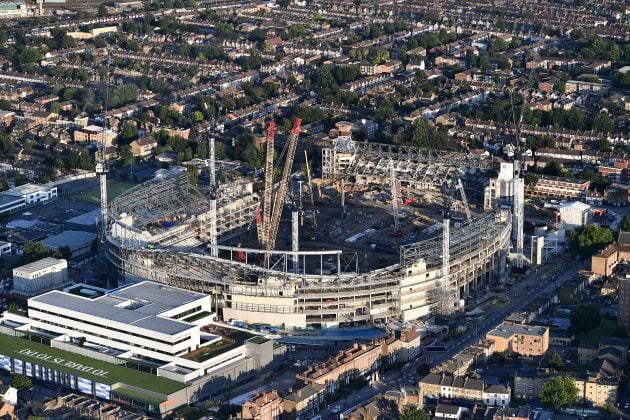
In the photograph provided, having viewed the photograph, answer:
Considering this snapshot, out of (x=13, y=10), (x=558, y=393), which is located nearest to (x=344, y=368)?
(x=558, y=393)

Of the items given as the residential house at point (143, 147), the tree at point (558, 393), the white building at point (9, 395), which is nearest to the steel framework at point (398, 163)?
the residential house at point (143, 147)

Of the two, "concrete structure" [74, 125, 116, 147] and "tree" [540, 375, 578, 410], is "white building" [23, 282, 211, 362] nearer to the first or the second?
"tree" [540, 375, 578, 410]

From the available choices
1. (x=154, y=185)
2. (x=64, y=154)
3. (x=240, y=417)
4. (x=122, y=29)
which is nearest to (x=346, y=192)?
(x=154, y=185)

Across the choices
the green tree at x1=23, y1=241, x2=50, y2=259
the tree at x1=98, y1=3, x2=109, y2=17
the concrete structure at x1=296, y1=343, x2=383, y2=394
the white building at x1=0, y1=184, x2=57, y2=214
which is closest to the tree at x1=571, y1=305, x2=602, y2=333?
the concrete structure at x1=296, y1=343, x2=383, y2=394

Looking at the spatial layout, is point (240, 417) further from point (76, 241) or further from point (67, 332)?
point (76, 241)

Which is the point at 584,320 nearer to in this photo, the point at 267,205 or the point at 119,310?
the point at 267,205

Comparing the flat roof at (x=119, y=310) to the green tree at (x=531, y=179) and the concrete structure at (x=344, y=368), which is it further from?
the green tree at (x=531, y=179)
